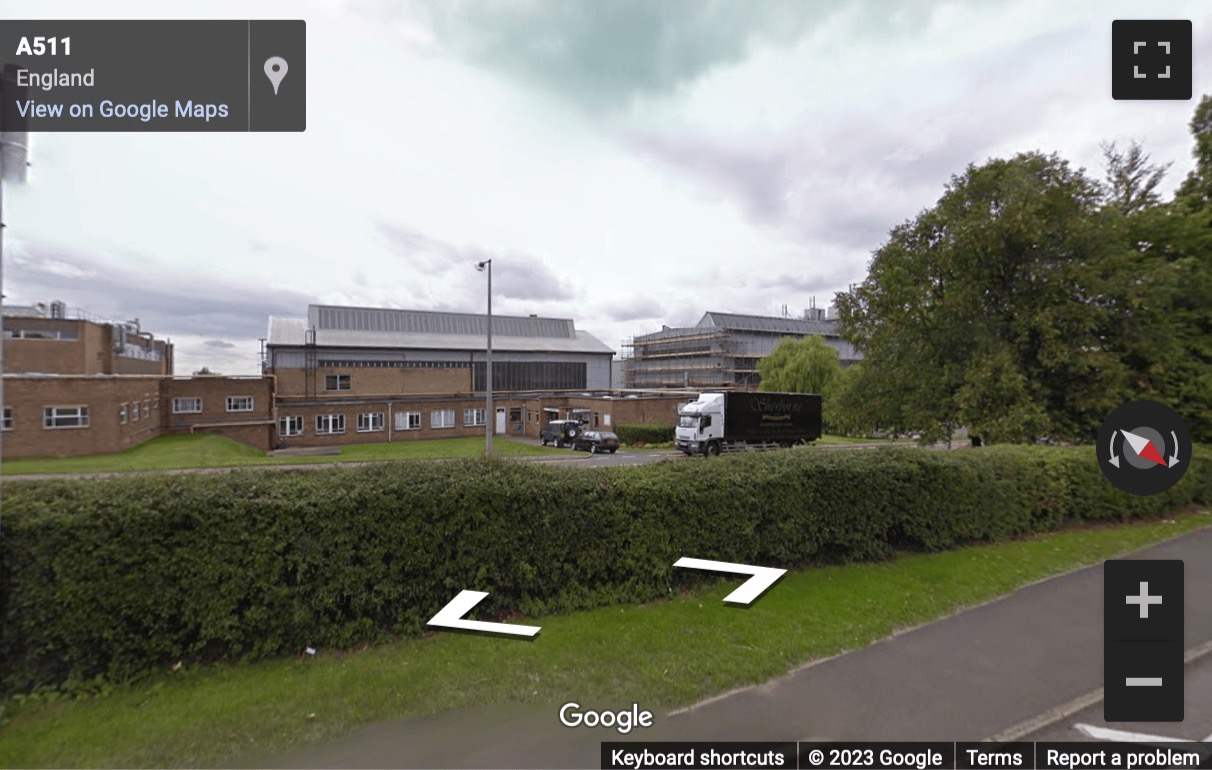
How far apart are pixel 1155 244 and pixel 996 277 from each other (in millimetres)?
4612

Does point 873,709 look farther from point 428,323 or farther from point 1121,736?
point 428,323

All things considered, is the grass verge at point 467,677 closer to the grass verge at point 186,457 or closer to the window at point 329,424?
the grass verge at point 186,457

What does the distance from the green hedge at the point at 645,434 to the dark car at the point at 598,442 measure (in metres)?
4.46

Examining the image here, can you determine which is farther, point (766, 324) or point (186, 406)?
point (766, 324)

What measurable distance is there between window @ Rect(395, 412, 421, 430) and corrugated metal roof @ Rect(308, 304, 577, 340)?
536 inches

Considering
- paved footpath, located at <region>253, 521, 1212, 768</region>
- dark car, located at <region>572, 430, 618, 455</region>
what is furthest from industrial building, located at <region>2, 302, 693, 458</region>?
paved footpath, located at <region>253, 521, 1212, 768</region>

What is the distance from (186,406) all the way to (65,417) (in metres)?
11.8

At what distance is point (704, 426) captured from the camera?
27938 millimetres

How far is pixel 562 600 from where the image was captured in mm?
5922

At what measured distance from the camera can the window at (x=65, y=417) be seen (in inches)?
903

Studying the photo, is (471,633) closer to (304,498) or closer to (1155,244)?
(304,498)

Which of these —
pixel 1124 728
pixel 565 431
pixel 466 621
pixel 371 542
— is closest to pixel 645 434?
pixel 565 431

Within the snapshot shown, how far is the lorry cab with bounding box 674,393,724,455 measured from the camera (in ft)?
91.0

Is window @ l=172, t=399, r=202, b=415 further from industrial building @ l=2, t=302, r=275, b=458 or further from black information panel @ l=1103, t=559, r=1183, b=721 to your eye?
black information panel @ l=1103, t=559, r=1183, b=721
